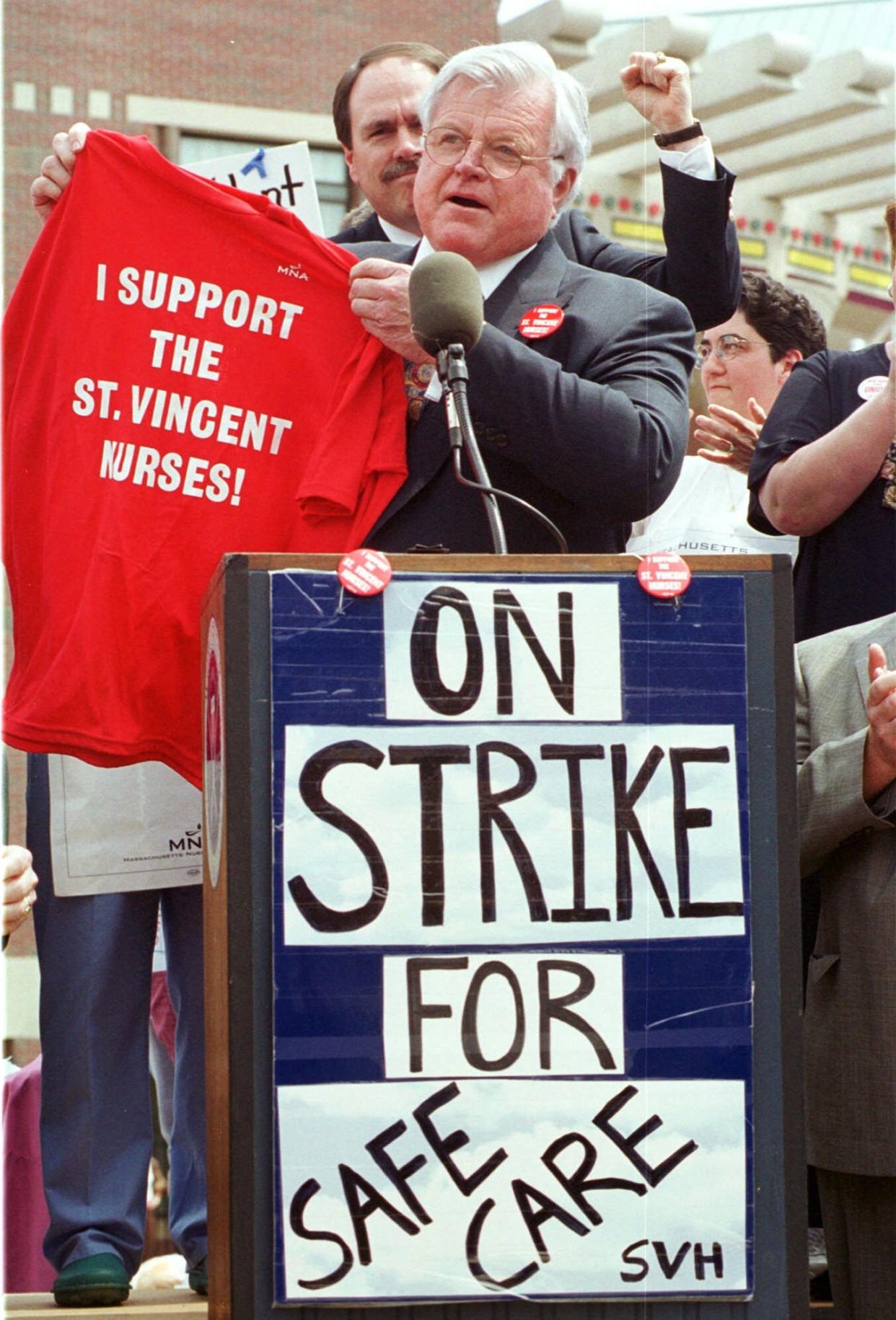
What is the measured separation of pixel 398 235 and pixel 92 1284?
1773 mm

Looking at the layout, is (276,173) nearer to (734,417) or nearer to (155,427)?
(734,417)

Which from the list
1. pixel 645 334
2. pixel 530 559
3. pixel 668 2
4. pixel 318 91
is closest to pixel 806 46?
pixel 318 91

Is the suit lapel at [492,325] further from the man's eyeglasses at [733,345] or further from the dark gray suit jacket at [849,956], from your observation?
the man's eyeglasses at [733,345]

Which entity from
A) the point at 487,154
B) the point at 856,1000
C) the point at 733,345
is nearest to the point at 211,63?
the point at 733,345

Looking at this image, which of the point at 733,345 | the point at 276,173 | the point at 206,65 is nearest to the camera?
the point at 733,345

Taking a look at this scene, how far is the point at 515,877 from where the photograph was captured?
2.04m

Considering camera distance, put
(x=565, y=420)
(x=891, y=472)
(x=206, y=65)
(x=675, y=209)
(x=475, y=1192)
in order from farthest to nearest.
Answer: (x=206, y=65) → (x=891, y=472) → (x=675, y=209) → (x=565, y=420) → (x=475, y=1192)

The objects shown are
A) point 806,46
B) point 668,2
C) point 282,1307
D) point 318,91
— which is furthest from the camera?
point 318,91

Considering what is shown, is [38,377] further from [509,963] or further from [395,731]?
[509,963]

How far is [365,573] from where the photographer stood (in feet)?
6.72

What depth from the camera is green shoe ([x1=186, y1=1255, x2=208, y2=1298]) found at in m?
2.70

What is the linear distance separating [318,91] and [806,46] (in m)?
4.62

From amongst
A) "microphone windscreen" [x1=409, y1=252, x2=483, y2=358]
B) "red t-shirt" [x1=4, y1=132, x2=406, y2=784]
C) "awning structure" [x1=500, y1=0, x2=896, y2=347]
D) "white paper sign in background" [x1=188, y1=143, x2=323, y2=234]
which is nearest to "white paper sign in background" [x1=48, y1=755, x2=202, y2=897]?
"red t-shirt" [x1=4, y1=132, x2=406, y2=784]

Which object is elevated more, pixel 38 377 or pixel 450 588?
pixel 38 377
